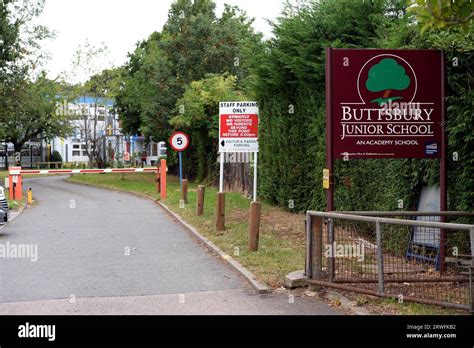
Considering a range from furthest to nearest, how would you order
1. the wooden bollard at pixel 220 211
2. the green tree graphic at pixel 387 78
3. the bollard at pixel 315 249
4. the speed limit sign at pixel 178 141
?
the speed limit sign at pixel 178 141, the wooden bollard at pixel 220 211, the green tree graphic at pixel 387 78, the bollard at pixel 315 249

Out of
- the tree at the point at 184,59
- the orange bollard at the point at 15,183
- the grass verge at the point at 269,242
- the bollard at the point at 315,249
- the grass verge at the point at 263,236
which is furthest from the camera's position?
the tree at the point at 184,59

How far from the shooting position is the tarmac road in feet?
24.6

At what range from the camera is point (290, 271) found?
9.27m

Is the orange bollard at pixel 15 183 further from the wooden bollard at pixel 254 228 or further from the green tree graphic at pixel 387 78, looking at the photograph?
the green tree graphic at pixel 387 78

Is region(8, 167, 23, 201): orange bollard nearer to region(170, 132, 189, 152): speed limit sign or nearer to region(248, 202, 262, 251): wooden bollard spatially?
region(170, 132, 189, 152): speed limit sign

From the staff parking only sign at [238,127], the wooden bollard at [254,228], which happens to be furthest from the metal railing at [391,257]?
the staff parking only sign at [238,127]

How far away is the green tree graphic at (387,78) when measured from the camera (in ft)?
27.4

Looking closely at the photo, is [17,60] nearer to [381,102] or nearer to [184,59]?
[184,59]

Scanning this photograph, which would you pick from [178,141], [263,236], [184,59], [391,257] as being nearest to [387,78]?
[391,257]

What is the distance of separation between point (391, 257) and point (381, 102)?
1.95 m

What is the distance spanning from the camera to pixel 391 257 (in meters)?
7.79

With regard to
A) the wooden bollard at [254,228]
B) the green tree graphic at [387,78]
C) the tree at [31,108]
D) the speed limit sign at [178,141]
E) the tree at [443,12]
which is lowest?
the wooden bollard at [254,228]

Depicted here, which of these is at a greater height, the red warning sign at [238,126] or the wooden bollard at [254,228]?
the red warning sign at [238,126]
